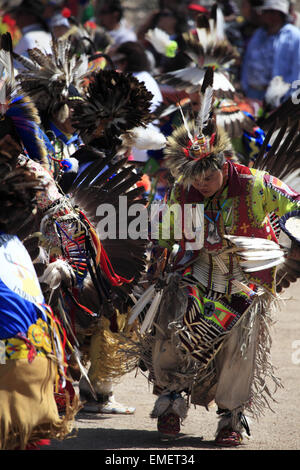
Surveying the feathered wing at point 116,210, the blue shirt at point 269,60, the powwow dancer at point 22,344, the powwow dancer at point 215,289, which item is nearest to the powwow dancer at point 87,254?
the feathered wing at point 116,210

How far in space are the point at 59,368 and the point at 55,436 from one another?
0.23 m

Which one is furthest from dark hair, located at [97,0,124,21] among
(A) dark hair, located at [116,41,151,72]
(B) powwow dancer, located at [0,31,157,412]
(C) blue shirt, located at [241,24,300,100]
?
(B) powwow dancer, located at [0,31,157,412]

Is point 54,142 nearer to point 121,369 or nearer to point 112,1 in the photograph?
point 121,369

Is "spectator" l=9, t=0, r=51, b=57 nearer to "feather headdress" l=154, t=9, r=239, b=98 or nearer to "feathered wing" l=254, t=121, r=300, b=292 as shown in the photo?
"feather headdress" l=154, t=9, r=239, b=98

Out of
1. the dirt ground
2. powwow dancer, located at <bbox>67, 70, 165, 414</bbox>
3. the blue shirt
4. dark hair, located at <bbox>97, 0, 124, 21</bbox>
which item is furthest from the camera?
dark hair, located at <bbox>97, 0, 124, 21</bbox>

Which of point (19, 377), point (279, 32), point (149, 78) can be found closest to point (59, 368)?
point (19, 377)

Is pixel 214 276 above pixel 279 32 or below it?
below

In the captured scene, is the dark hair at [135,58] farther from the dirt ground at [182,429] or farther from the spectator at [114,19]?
the spectator at [114,19]

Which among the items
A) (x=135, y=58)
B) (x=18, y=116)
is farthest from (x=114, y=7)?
(x=18, y=116)

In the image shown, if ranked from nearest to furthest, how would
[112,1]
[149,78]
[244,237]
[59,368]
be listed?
[59,368] < [244,237] < [149,78] < [112,1]

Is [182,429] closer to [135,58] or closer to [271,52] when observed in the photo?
[135,58]

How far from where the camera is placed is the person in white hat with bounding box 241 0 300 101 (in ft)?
28.1

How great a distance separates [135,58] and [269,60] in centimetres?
259

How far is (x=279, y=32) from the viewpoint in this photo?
28.8 feet
